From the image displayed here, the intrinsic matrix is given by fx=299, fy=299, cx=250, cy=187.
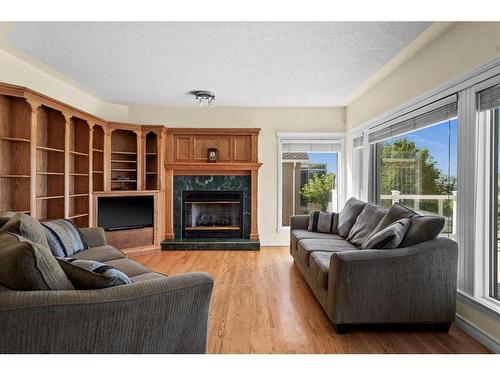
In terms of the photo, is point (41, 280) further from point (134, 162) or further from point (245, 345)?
point (134, 162)

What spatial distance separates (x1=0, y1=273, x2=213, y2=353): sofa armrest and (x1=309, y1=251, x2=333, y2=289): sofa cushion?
1.28 m

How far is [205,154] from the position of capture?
5.38 metres

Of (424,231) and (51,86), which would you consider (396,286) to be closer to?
(424,231)

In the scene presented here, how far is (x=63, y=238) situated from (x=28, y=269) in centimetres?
173

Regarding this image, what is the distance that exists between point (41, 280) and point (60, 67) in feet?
10.4

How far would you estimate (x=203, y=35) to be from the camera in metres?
2.70

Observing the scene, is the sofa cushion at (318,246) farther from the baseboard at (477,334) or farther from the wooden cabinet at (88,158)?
the wooden cabinet at (88,158)

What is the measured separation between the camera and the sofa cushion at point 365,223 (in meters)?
3.28

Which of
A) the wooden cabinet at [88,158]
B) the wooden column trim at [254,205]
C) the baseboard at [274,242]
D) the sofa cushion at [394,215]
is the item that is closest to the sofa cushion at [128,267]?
the wooden cabinet at [88,158]

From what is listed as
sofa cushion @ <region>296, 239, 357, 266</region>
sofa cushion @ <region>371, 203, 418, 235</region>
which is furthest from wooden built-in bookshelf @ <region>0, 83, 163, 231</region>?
sofa cushion @ <region>371, 203, 418, 235</region>

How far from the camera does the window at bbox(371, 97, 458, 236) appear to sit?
2824 millimetres

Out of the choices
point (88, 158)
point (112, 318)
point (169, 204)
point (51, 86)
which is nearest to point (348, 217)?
point (169, 204)

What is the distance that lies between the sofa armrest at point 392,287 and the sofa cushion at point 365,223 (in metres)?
0.90

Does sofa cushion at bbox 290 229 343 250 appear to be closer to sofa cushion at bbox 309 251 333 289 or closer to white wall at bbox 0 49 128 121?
sofa cushion at bbox 309 251 333 289
